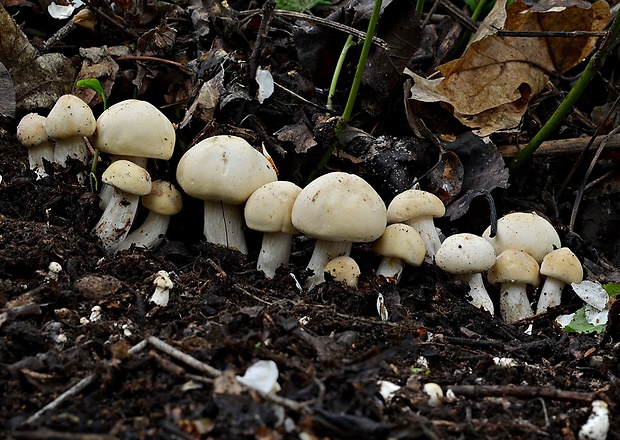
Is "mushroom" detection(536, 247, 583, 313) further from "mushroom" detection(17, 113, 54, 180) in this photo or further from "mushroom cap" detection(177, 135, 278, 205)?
"mushroom" detection(17, 113, 54, 180)

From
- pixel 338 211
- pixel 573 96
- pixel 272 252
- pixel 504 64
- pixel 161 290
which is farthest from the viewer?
Result: pixel 504 64

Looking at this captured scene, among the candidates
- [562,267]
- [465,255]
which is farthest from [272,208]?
[562,267]

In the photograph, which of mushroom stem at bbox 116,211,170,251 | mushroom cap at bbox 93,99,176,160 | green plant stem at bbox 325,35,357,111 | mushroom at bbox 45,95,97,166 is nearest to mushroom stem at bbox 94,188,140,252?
mushroom stem at bbox 116,211,170,251

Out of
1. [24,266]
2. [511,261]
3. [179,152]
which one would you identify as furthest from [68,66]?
[511,261]

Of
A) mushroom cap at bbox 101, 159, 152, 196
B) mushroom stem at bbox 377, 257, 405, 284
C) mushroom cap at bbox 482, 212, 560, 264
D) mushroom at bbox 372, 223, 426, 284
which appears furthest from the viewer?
mushroom cap at bbox 482, 212, 560, 264

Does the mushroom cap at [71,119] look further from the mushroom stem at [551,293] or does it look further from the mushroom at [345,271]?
the mushroom stem at [551,293]

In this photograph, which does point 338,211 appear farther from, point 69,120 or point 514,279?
point 69,120

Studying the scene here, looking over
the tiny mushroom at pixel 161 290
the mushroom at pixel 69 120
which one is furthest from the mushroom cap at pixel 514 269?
the mushroom at pixel 69 120
